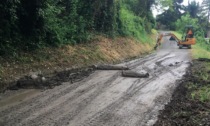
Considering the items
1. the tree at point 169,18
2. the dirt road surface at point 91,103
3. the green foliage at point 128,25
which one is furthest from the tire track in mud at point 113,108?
the tree at point 169,18

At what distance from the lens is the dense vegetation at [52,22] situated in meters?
12.5

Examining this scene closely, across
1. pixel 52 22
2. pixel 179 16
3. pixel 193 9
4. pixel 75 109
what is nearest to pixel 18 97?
pixel 75 109

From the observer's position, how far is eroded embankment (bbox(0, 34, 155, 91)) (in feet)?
37.5

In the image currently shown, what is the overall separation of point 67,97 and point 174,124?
3837mm

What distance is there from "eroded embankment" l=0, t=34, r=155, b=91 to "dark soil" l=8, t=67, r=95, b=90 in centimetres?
4

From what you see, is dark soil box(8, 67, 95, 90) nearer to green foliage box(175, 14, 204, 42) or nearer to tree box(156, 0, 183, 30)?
green foliage box(175, 14, 204, 42)

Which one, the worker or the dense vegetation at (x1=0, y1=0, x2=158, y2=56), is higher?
the dense vegetation at (x1=0, y1=0, x2=158, y2=56)

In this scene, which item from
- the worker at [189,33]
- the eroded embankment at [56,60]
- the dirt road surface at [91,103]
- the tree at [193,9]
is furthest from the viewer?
the tree at [193,9]

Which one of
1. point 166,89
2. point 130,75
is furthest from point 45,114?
point 130,75

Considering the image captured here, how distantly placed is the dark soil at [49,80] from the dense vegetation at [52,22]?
1957 millimetres

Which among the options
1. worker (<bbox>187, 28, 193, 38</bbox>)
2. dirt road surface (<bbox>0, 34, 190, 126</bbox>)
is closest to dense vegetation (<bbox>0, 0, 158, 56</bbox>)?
dirt road surface (<bbox>0, 34, 190, 126</bbox>)

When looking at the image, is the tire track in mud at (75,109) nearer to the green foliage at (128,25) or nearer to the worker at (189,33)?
the green foliage at (128,25)

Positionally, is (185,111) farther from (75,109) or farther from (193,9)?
(193,9)

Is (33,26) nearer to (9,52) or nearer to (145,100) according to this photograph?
(9,52)
